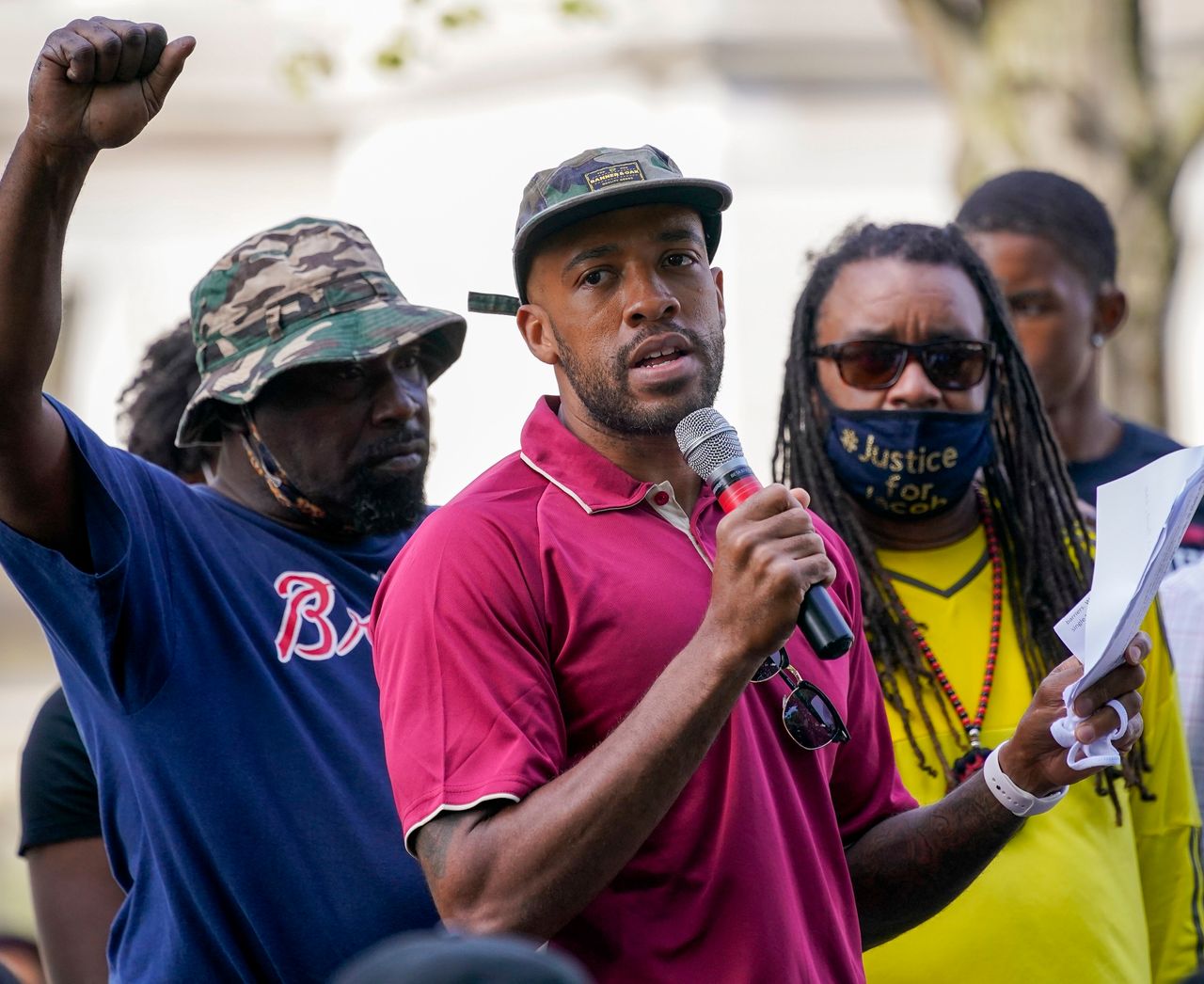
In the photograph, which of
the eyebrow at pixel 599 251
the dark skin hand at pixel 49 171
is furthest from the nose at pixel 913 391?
the dark skin hand at pixel 49 171

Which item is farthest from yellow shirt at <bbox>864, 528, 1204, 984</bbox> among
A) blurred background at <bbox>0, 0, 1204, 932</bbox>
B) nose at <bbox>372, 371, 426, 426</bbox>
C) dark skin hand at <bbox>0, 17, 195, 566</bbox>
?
blurred background at <bbox>0, 0, 1204, 932</bbox>

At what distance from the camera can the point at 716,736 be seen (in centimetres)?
271

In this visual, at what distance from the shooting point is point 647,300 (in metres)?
2.96

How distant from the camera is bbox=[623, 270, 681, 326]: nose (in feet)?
9.71

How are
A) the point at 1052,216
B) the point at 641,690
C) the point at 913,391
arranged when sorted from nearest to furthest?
the point at 641,690 → the point at 913,391 → the point at 1052,216

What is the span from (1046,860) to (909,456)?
2.82 ft

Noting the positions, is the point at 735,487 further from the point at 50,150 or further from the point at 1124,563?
the point at 50,150

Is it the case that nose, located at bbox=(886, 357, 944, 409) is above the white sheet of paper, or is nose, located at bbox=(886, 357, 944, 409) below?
above

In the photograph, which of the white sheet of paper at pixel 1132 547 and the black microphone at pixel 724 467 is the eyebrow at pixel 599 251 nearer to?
the black microphone at pixel 724 467

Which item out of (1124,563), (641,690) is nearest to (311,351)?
(641,690)

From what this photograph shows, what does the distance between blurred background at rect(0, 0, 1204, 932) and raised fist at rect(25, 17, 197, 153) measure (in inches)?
296

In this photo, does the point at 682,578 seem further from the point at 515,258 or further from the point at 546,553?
the point at 515,258

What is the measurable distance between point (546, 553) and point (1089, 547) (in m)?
1.71

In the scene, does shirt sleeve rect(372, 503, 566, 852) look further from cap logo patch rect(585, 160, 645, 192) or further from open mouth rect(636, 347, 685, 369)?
cap logo patch rect(585, 160, 645, 192)
